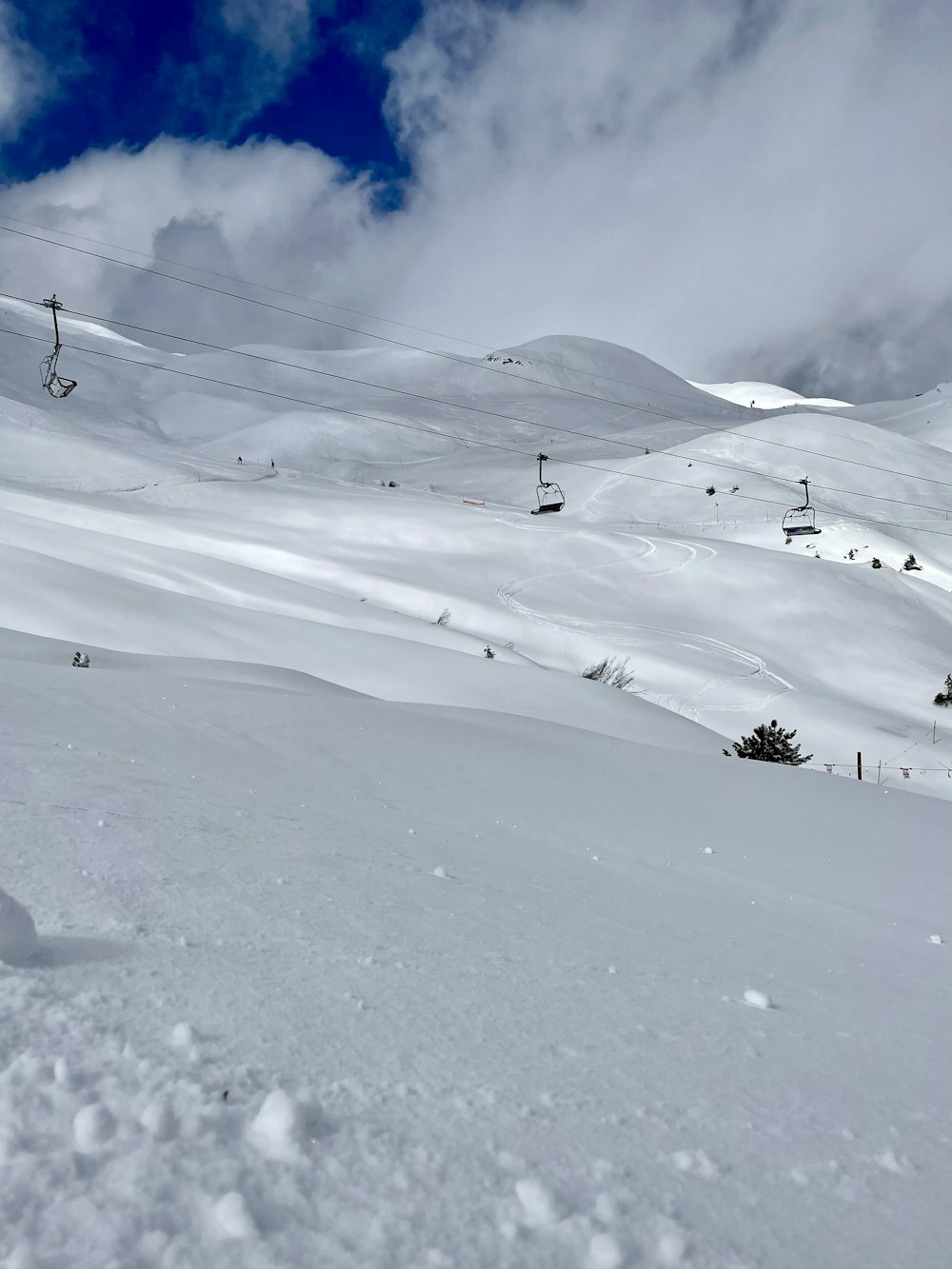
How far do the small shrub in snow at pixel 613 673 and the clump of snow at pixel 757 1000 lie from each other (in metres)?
22.4

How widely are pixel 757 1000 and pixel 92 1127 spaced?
1770 mm

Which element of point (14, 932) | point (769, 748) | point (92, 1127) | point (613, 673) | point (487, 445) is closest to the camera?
point (92, 1127)

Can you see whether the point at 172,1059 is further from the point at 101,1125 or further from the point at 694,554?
the point at 694,554

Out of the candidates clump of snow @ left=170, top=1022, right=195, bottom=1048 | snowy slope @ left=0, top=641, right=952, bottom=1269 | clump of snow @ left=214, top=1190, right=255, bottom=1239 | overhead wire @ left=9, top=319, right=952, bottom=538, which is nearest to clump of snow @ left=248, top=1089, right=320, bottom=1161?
snowy slope @ left=0, top=641, right=952, bottom=1269

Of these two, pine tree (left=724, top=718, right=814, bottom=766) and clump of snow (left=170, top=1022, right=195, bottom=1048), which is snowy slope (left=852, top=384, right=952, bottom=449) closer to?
pine tree (left=724, top=718, right=814, bottom=766)

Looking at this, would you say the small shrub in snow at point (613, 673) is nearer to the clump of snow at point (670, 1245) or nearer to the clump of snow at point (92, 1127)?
the clump of snow at point (670, 1245)

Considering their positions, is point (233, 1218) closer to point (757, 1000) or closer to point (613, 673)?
point (757, 1000)

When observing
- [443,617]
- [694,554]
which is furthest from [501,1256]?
→ [694,554]

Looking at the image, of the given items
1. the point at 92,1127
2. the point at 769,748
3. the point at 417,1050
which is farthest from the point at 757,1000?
the point at 769,748

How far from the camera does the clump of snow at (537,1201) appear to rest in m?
1.30

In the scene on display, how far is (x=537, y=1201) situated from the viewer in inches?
52.1

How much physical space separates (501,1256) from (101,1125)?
1.98 feet

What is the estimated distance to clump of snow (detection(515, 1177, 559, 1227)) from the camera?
1.30 meters

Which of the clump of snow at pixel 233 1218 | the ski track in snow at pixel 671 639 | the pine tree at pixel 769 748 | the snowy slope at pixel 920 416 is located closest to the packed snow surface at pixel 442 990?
the clump of snow at pixel 233 1218
